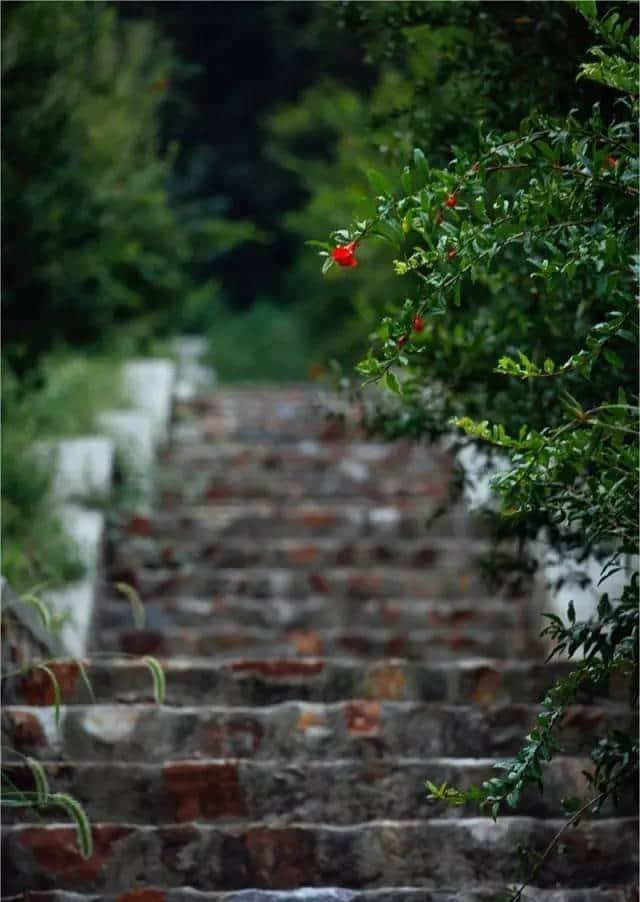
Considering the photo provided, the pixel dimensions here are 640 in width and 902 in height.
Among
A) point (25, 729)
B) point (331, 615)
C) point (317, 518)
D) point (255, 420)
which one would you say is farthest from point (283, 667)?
point (255, 420)

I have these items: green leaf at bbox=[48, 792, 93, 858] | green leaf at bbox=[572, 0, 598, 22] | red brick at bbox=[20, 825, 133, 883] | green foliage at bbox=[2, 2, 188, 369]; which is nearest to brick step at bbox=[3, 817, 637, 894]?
red brick at bbox=[20, 825, 133, 883]

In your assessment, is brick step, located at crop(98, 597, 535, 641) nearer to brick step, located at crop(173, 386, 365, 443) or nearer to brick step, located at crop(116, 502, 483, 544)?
brick step, located at crop(116, 502, 483, 544)

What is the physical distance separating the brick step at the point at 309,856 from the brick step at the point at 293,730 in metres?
0.40

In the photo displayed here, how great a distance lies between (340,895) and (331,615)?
2735 millimetres

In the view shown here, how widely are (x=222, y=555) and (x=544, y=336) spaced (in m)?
2.70

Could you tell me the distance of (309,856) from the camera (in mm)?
3293

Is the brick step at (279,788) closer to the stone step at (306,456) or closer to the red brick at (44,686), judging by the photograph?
the red brick at (44,686)

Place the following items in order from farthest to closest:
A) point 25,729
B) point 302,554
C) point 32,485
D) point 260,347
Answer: point 260,347, point 302,554, point 32,485, point 25,729

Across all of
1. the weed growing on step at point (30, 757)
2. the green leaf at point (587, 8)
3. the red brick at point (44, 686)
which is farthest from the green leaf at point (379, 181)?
the red brick at point (44, 686)

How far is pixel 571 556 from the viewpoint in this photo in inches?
156

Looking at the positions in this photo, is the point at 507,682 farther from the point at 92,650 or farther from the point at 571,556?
the point at 92,650

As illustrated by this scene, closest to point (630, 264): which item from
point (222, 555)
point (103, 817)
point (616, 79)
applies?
point (616, 79)

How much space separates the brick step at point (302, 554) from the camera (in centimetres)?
618

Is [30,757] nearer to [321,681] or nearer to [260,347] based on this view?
[321,681]
